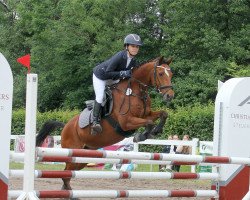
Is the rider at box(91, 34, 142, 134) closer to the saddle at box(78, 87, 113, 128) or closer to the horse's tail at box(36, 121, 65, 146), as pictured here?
the saddle at box(78, 87, 113, 128)

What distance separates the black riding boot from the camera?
8.73 metres

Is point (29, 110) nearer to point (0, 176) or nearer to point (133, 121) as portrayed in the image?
point (0, 176)

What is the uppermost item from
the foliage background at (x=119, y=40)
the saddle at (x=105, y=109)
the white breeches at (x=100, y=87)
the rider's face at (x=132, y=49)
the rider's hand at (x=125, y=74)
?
the foliage background at (x=119, y=40)

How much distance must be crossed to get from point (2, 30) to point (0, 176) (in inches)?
1437

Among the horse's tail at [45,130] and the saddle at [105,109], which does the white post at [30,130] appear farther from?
the horse's tail at [45,130]

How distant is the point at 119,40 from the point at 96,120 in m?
23.7

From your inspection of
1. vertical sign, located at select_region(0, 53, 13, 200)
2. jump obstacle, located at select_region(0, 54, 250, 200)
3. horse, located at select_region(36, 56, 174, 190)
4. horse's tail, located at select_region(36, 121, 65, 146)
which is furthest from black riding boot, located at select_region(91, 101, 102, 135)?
vertical sign, located at select_region(0, 53, 13, 200)

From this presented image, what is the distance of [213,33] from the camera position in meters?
28.4

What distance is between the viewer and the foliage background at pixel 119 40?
1113 inches

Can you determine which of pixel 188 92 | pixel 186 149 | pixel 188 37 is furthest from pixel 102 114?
pixel 188 37

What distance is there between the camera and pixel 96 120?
882cm

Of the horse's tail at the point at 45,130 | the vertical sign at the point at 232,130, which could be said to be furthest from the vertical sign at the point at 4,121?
the horse's tail at the point at 45,130

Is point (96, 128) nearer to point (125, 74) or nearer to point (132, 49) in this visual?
point (125, 74)

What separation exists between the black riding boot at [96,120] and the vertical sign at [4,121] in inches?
145
